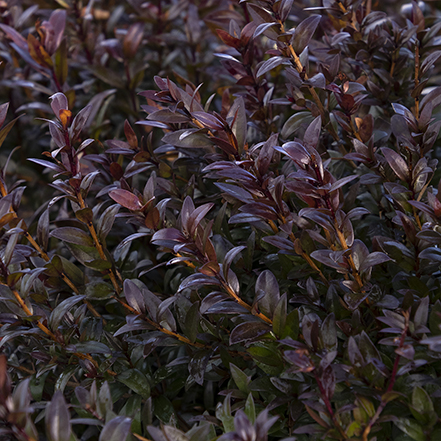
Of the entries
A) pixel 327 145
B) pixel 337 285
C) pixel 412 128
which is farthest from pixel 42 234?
pixel 412 128

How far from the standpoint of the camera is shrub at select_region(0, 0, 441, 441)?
3.28 ft

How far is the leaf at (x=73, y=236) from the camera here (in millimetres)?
1252

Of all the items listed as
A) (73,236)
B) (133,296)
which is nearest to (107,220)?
(73,236)

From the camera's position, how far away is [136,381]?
1.26 meters

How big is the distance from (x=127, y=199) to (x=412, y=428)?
2.60 ft

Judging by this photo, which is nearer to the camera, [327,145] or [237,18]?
[327,145]

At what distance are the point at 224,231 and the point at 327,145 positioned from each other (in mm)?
507

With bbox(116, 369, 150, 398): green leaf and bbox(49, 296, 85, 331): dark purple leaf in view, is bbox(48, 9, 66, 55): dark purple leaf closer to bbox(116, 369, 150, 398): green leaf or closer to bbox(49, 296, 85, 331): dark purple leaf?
bbox(49, 296, 85, 331): dark purple leaf

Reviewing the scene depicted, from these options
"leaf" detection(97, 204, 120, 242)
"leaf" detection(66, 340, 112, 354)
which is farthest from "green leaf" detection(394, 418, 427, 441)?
"leaf" detection(97, 204, 120, 242)

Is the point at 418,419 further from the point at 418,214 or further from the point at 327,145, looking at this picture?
the point at 327,145

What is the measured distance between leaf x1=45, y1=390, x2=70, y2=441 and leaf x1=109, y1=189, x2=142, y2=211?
0.45 metres

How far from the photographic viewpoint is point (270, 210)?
44.9 inches

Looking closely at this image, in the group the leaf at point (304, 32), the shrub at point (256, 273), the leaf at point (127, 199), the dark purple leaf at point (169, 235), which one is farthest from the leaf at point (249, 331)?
the leaf at point (304, 32)

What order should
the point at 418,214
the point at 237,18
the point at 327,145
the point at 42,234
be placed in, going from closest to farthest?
1. the point at 418,214
2. the point at 42,234
3. the point at 327,145
4. the point at 237,18
